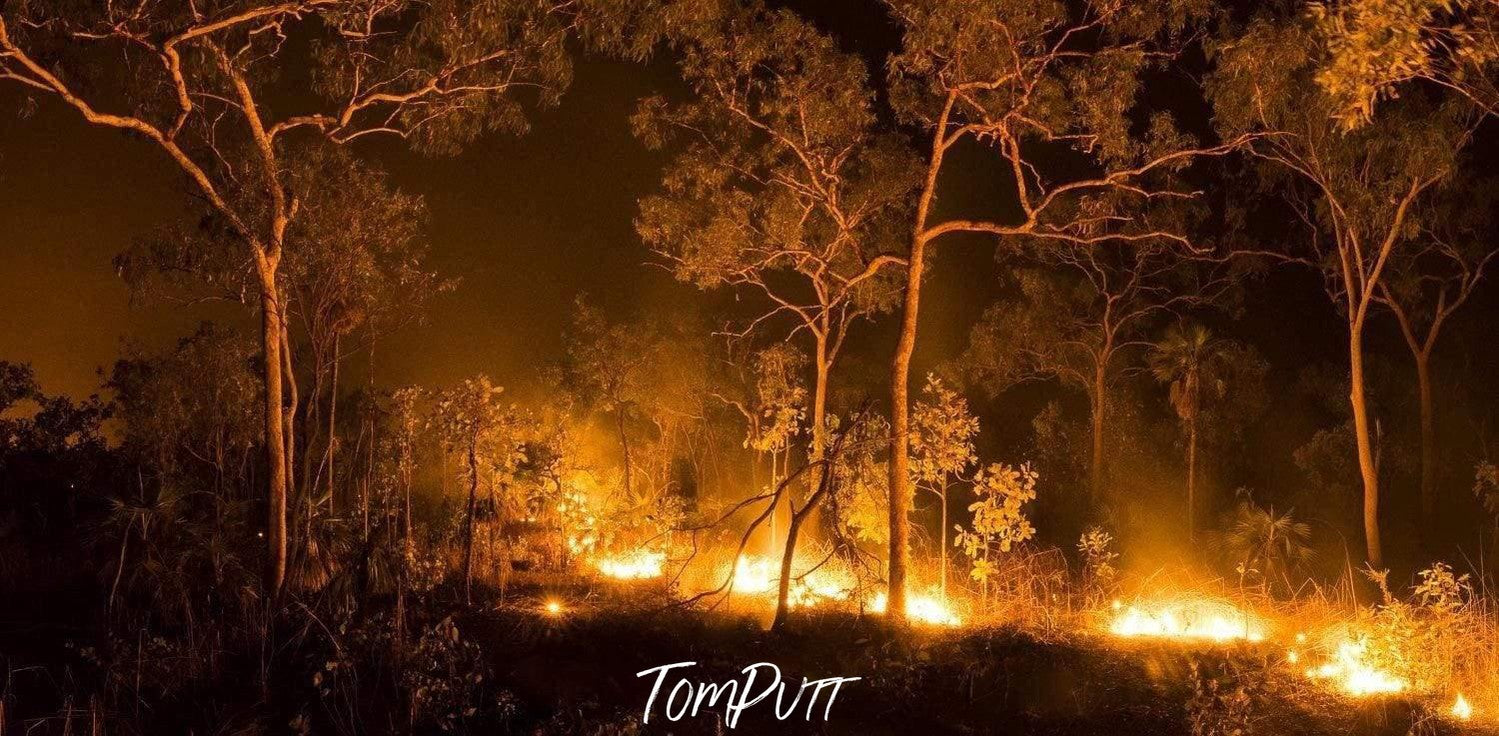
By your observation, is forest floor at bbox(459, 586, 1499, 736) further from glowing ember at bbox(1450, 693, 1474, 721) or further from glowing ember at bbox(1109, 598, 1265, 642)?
glowing ember at bbox(1109, 598, 1265, 642)

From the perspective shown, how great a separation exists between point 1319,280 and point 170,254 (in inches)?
1055

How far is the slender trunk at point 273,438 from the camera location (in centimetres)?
1101

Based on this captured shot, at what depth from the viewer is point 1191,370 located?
86.5ft

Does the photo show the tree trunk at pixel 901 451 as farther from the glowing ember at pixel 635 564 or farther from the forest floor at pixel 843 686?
the glowing ember at pixel 635 564

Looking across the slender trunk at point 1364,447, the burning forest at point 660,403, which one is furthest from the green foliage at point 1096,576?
the slender trunk at point 1364,447

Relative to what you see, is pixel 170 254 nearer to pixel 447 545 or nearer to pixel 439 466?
pixel 447 545

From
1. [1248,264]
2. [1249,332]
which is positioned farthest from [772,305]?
[1249,332]

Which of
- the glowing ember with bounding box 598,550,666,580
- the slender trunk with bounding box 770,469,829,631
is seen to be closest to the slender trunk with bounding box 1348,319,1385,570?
the slender trunk with bounding box 770,469,829,631

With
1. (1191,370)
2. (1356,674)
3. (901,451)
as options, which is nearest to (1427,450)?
(1191,370)

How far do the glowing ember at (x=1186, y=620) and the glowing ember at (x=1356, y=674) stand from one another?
127cm

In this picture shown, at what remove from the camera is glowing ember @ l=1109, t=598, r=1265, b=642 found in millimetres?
12062

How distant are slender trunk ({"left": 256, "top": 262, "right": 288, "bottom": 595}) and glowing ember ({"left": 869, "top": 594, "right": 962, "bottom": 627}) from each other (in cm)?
586

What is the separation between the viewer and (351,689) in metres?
9.05

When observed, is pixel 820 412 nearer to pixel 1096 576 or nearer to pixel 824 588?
pixel 824 588
